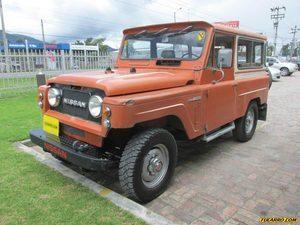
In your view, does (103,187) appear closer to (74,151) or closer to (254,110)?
(74,151)

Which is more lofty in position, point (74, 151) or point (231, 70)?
point (231, 70)

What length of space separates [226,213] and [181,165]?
149 centimetres

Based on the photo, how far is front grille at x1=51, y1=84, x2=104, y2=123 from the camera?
12.0 ft

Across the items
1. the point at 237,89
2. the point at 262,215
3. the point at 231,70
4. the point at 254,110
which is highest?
the point at 231,70

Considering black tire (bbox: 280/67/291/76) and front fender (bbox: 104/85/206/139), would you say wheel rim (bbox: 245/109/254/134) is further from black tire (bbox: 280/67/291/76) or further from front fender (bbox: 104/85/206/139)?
black tire (bbox: 280/67/291/76)

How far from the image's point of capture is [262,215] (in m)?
3.52

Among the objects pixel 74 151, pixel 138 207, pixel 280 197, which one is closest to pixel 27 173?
pixel 74 151

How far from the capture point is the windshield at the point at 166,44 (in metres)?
4.60

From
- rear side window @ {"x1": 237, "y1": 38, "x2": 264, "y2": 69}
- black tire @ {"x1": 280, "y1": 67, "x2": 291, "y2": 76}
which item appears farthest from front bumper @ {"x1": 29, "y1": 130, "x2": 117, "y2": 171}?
black tire @ {"x1": 280, "y1": 67, "x2": 291, "y2": 76}

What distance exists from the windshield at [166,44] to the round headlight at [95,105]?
1729 mm

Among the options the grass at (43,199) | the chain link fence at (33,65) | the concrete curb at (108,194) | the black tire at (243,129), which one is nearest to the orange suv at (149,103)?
the concrete curb at (108,194)

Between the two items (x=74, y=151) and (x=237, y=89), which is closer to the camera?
(x=74, y=151)

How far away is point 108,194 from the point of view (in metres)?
3.80

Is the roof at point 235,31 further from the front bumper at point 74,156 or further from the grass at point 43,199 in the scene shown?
the grass at point 43,199
